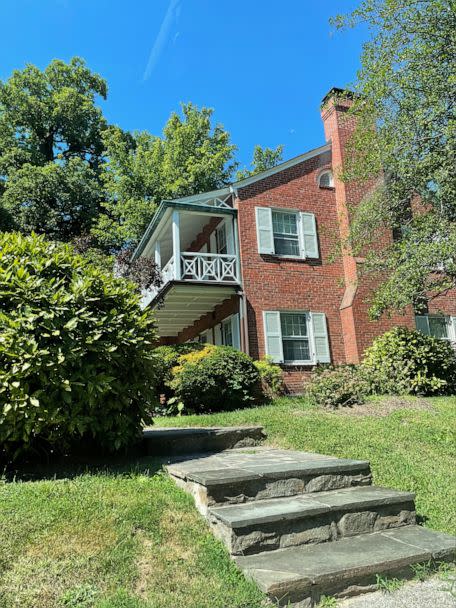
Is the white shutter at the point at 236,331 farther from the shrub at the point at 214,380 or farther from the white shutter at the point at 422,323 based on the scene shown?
the white shutter at the point at 422,323

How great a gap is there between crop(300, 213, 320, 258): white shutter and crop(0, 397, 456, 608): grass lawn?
33.5ft

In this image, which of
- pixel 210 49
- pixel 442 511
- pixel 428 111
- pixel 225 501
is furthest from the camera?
pixel 210 49

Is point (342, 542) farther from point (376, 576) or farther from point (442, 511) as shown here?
point (442, 511)

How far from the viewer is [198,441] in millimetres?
5129

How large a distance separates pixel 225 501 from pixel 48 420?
5.43 feet

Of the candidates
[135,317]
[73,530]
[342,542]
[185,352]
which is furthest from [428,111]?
[73,530]

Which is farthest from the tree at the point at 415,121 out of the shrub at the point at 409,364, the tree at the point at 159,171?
the tree at the point at 159,171

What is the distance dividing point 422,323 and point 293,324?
4757 millimetres

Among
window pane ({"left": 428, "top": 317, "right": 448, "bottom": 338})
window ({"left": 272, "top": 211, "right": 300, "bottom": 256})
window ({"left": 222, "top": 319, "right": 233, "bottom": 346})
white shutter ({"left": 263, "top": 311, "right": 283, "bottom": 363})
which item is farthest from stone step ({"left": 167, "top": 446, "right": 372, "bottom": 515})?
window pane ({"left": 428, "top": 317, "right": 448, "bottom": 338})

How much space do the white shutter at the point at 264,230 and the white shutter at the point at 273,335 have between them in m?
1.98

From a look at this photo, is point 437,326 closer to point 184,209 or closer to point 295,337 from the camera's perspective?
point 295,337

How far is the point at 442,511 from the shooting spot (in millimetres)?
3887

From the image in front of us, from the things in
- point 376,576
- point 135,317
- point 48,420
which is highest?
point 135,317

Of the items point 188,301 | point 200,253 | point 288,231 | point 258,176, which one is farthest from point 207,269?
point 258,176
